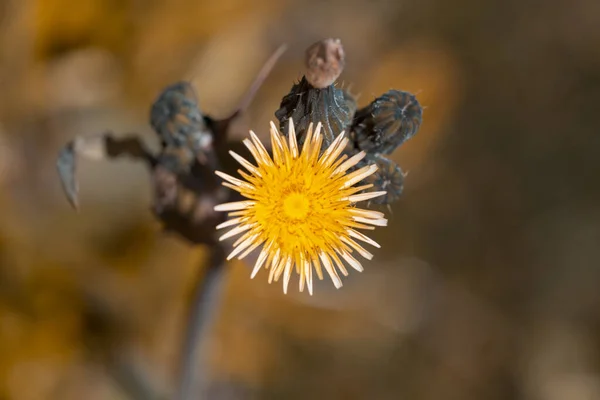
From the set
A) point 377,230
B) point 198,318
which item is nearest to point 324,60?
point 198,318

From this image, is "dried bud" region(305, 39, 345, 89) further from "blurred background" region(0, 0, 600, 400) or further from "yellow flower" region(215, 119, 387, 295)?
"blurred background" region(0, 0, 600, 400)

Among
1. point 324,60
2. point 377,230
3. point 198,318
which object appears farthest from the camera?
point 377,230

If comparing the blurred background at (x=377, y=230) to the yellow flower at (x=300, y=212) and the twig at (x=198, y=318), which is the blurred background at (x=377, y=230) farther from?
the yellow flower at (x=300, y=212)

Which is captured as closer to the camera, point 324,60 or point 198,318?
point 324,60

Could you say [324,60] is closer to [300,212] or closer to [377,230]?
[300,212]

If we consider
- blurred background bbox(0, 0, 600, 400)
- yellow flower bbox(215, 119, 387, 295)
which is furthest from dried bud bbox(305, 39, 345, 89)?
blurred background bbox(0, 0, 600, 400)

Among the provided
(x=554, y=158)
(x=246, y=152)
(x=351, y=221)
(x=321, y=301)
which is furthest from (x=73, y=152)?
(x=554, y=158)
